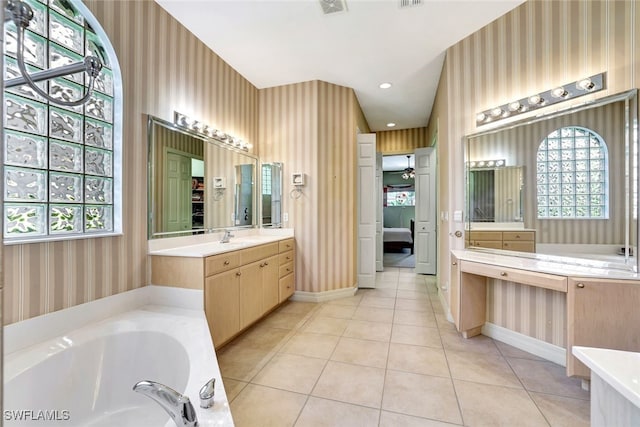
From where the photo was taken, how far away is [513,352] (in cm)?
229

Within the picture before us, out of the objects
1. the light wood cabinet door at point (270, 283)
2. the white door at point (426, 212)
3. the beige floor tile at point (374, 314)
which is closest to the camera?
the light wood cabinet door at point (270, 283)

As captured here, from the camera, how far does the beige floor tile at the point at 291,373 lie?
6.12 ft

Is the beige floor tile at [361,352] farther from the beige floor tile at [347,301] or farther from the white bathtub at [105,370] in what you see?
the white bathtub at [105,370]

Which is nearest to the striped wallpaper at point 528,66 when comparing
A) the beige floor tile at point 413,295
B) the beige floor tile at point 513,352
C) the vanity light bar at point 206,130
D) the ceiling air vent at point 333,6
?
the beige floor tile at point 513,352

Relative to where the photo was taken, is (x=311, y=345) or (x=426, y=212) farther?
(x=426, y=212)

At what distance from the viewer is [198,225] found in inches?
108

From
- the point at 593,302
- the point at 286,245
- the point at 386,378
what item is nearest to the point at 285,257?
the point at 286,245

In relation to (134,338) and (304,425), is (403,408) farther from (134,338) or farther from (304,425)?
(134,338)

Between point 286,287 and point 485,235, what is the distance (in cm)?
222

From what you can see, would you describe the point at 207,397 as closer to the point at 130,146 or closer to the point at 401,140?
the point at 130,146

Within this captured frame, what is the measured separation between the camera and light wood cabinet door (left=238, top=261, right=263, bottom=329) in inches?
98.1

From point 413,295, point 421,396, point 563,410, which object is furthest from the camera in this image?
point 413,295

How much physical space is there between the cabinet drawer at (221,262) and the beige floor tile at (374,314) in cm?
150

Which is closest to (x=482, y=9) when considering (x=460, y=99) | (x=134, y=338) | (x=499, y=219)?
(x=460, y=99)
